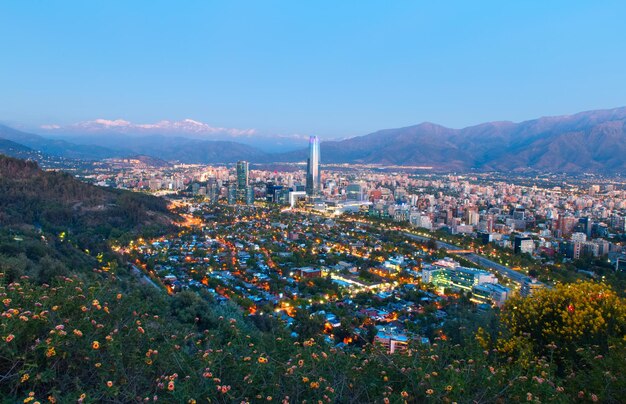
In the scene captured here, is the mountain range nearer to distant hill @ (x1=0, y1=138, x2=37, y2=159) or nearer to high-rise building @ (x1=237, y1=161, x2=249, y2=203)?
distant hill @ (x1=0, y1=138, x2=37, y2=159)

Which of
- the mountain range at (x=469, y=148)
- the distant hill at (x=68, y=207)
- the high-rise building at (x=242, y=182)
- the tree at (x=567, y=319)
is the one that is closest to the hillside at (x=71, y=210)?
the distant hill at (x=68, y=207)

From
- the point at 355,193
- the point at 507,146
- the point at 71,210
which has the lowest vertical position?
the point at 355,193

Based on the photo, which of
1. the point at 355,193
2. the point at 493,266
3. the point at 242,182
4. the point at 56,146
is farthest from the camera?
the point at 56,146

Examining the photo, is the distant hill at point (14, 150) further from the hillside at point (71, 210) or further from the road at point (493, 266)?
the road at point (493, 266)

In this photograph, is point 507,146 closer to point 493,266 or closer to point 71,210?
point 493,266

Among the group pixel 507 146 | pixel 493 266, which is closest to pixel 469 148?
pixel 507 146

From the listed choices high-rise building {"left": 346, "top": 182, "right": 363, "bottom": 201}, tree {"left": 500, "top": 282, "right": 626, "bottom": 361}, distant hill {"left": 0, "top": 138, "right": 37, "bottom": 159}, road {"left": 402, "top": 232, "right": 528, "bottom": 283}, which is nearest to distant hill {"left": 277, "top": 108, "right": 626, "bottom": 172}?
high-rise building {"left": 346, "top": 182, "right": 363, "bottom": 201}

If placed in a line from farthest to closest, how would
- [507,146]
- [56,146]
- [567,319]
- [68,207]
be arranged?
[507,146]
[56,146]
[68,207]
[567,319]
